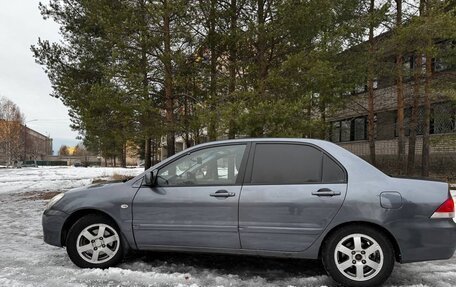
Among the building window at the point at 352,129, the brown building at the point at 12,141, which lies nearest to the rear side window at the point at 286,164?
the building window at the point at 352,129

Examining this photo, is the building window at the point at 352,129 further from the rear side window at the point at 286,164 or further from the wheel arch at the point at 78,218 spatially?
the wheel arch at the point at 78,218

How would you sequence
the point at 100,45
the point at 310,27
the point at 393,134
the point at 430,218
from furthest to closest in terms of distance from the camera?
1. the point at 393,134
2. the point at 100,45
3. the point at 310,27
4. the point at 430,218

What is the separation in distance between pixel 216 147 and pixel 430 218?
8.10 ft

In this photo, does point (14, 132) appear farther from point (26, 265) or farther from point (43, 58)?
point (26, 265)

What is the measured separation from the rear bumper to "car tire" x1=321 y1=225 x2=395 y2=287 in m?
0.16

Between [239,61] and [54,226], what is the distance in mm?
8485

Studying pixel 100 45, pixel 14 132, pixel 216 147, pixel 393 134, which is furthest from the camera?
pixel 14 132

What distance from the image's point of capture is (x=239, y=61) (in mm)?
12188

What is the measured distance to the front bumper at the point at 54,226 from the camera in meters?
4.90

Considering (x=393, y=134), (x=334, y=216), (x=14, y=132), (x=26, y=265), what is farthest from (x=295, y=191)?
(x=14, y=132)

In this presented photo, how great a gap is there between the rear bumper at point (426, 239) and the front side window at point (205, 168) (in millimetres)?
1878

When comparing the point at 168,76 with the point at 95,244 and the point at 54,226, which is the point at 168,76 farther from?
the point at 95,244

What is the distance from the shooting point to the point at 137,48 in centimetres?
1302

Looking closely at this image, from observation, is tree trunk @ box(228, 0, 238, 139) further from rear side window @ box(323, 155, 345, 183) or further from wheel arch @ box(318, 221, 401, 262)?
wheel arch @ box(318, 221, 401, 262)
